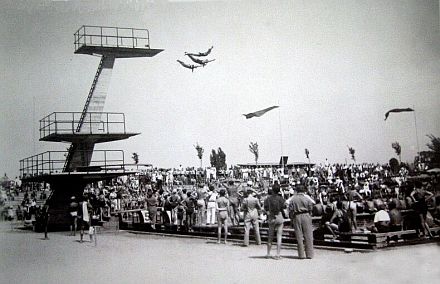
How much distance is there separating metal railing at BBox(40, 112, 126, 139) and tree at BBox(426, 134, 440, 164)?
14.8 ft

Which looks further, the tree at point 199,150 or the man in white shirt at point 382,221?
the tree at point 199,150

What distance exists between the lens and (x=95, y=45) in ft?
22.1

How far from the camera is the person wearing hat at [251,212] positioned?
23.1 feet

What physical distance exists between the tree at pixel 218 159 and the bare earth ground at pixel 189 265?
1224 mm

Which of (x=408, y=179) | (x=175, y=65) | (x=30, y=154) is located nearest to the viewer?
(x=30, y=154)

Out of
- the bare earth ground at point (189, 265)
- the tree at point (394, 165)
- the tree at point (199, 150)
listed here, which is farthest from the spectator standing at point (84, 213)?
the tree at point (394, 165)

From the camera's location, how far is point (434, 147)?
7.66 m

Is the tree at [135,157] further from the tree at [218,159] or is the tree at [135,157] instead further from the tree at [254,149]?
the tree at [254,149]

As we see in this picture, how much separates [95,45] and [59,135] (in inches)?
49.8

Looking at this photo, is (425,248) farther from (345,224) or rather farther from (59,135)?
(59,135)

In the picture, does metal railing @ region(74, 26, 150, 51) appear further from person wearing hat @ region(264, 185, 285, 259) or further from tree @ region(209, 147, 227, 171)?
person wearing hat @ region(264, 185, 285, 259)

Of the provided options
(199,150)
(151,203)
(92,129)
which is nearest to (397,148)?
(199,150)

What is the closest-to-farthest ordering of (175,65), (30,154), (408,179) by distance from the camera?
1. (30,154)
2. (175,65)
3. (408,179)

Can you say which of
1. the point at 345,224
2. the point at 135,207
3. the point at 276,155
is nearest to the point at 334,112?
the point at 276,155
